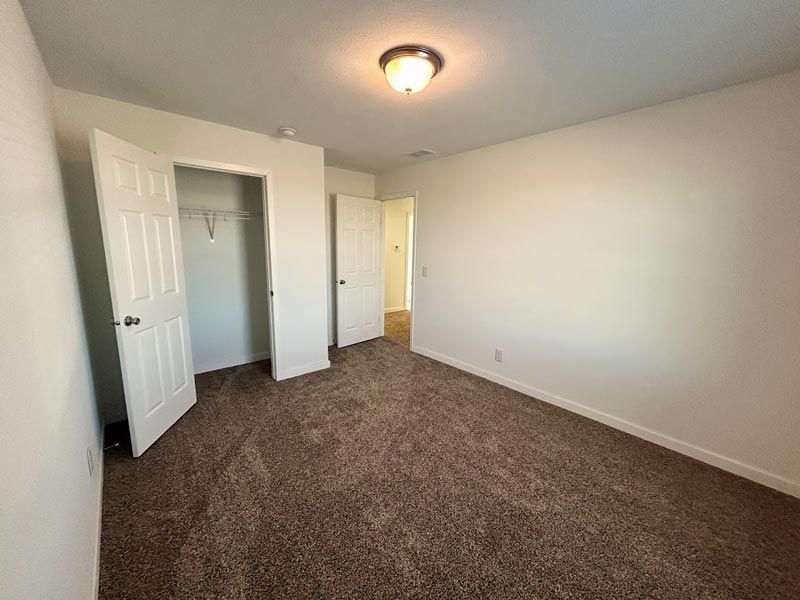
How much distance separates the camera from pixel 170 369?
Result: 7.91ft

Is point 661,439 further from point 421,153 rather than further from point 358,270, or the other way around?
point 358,270

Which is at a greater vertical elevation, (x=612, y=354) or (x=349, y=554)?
(x=612, y=354)

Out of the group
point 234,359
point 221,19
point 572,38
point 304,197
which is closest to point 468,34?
point 572,38

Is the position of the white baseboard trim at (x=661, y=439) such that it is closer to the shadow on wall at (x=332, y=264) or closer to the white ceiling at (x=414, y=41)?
the shadow on wall at (x=332, y=264)

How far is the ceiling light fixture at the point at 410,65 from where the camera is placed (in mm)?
1522

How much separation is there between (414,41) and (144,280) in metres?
2.20

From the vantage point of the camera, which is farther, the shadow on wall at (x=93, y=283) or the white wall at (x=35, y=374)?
the shadow on wall at (x=93, y=283)

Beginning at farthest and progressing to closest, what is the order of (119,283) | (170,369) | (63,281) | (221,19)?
(170,369)
(119,283)
(63,281)
(221,19)

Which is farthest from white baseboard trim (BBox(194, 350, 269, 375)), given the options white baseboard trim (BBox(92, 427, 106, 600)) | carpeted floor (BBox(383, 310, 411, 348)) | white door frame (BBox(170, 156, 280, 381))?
carpeted floor (BBox(383, 310, 411, 348))

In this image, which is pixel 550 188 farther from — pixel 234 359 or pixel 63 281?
pixel 234 359

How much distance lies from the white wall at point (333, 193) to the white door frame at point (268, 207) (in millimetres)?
978

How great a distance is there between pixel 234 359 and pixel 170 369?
1219mm

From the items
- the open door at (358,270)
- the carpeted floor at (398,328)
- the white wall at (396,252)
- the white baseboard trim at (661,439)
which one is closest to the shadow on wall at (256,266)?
the open door at (358,270)

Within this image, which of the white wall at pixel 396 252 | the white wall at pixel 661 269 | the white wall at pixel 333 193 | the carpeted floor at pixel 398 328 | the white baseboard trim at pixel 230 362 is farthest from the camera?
the white wall at pixel 396 252
